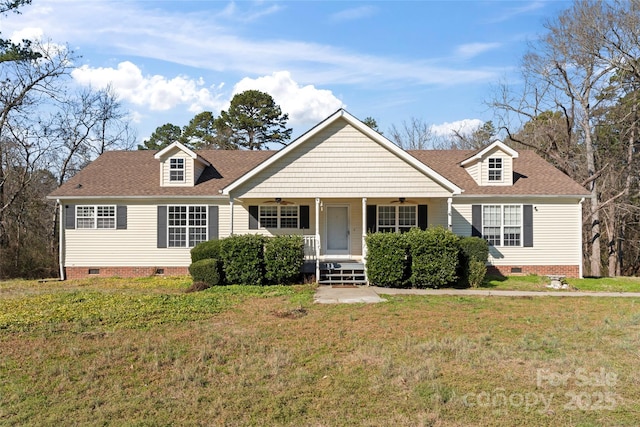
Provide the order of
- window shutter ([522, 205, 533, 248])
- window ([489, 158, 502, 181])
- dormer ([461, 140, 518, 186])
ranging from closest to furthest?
window shutter ([522, 205, 533, 248]) < dormer ([461, 140, 518, 186]) < window ([489, 158, 502, 181])

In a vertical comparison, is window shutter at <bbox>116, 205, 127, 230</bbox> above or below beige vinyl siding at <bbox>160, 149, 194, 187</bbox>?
below

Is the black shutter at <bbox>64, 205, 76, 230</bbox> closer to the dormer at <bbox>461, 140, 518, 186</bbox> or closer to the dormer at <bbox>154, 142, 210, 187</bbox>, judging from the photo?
the dormer at <bbox>154, 142, 210, 187</bbox>

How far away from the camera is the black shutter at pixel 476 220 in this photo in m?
16.7

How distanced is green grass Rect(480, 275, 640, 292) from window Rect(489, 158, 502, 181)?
391cm

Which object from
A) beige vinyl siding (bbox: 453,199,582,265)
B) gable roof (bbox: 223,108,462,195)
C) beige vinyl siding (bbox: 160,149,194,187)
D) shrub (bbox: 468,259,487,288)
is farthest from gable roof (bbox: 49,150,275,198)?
beige vinyl siding (bbox: 453,199,582,265)

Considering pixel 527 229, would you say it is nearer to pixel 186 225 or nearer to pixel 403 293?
pixel 403 293

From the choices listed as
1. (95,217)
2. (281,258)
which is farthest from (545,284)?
(95,217)

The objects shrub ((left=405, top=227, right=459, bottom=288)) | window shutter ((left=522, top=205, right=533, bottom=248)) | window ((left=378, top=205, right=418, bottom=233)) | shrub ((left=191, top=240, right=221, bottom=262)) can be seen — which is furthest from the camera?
window ((left=378, top=205, right=418, bottom=233))

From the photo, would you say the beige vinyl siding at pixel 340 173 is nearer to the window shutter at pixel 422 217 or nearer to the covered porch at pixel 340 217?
the covered porch at pixel 340 217

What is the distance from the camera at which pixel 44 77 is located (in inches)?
879

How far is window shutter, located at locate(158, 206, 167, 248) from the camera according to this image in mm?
16734

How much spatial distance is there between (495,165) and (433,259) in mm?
5942

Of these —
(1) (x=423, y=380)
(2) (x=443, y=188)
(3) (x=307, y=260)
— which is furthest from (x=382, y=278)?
(1) (x=423, y=380)

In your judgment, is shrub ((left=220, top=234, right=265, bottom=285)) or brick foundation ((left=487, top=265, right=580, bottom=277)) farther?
brick foundation ((left=487, top=265, right=580, bottom=277))
